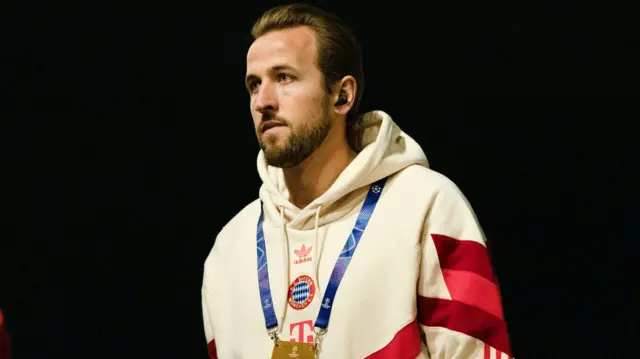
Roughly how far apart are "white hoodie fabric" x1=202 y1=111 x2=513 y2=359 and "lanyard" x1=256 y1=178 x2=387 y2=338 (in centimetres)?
1

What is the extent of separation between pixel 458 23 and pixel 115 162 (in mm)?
1166

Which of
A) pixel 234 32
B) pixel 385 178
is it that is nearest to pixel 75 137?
pixel 234 32

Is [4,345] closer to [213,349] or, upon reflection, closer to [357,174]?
[213,349]

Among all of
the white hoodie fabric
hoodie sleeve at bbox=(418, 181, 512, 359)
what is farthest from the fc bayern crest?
hoodie sleeve at bbox=(418, 181, 512, 359)

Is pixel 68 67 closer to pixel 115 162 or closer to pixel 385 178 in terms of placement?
pixel 115 162

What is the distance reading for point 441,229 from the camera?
77.7 inches

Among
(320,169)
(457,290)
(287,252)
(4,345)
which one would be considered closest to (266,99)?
(320,169)

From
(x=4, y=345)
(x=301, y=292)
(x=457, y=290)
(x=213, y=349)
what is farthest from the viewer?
(x=213, y=349)

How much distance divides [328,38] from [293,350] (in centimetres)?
72

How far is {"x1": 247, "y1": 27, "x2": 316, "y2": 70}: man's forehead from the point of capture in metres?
2.11

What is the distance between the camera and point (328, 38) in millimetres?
2154

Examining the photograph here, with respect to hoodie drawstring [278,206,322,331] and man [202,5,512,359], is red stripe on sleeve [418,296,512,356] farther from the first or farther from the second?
hoodie drawstring [278,206,322,331]

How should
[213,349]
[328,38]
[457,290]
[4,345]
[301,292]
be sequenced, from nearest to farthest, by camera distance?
[4,345] → [457,290] → [301,292] → [328,38] → [213,349]

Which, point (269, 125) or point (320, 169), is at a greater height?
point (269, 125)
